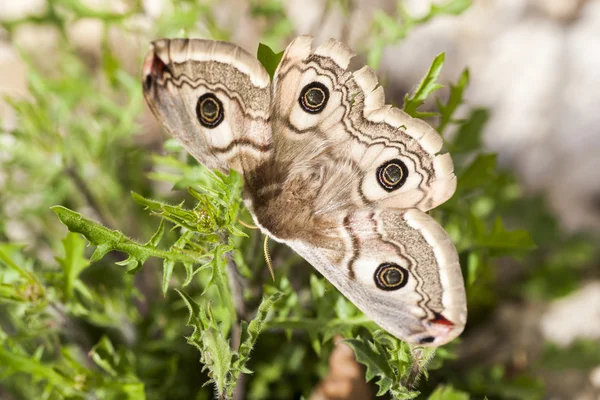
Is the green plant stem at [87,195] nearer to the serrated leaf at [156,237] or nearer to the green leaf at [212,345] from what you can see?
the serrated leaf at [156,237]

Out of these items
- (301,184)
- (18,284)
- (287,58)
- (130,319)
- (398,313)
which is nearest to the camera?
(398,313)

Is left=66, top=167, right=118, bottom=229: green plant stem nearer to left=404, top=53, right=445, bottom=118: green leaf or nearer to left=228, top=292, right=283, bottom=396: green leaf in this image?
left=228, top=292, right=283, bottom=396: green leaf

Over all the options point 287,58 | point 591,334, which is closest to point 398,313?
point 287,58

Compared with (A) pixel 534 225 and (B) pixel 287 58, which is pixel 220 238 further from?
(A) pixel 534 225

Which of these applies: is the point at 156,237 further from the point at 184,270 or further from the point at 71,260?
the point at 184,270

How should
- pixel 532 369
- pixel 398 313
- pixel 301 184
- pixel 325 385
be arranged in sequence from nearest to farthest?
pixel 398 313, pixel 301 184, pixel 325 385, pixel 532 369

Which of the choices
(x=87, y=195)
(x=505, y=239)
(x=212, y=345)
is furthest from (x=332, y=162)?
(x=87, y=195)
